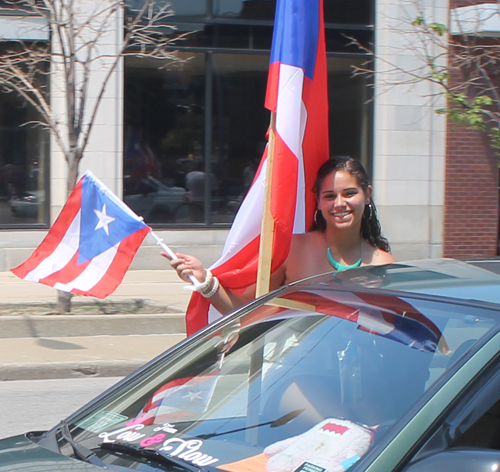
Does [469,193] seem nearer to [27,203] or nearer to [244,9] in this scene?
[244,9]

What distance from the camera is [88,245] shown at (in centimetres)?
616

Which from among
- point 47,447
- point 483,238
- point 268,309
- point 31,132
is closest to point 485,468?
point 268,309

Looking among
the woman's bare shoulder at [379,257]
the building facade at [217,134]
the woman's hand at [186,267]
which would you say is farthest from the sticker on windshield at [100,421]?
the building facade at [217,134]

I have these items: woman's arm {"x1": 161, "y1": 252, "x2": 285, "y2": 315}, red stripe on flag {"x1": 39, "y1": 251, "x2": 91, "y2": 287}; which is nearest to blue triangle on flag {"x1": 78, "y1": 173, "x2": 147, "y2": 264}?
red stripe on flag {"x1": 39, "y1": 251, "x2": 91, "y2": 287}

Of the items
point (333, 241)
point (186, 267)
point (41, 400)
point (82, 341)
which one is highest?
point (333, 241)

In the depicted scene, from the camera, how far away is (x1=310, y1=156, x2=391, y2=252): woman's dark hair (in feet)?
11.8

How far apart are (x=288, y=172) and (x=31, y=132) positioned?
31.0 feet

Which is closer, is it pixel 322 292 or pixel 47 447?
pixel 47 447

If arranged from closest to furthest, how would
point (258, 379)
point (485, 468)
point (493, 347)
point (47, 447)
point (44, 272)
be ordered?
point (485, 468) → point (493, 347) → point (47, 447) → point (258, 379) → point (44, 272)

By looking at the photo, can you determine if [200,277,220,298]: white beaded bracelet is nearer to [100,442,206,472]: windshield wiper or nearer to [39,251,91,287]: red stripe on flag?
[100,442,206,472]: windshield wiper

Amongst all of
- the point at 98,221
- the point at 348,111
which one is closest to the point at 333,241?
the point at 98,221

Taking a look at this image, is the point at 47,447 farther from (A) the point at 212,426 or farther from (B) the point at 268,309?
(B) the point at 268,309

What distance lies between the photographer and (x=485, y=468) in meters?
1.85

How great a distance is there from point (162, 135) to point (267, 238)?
931 cm
